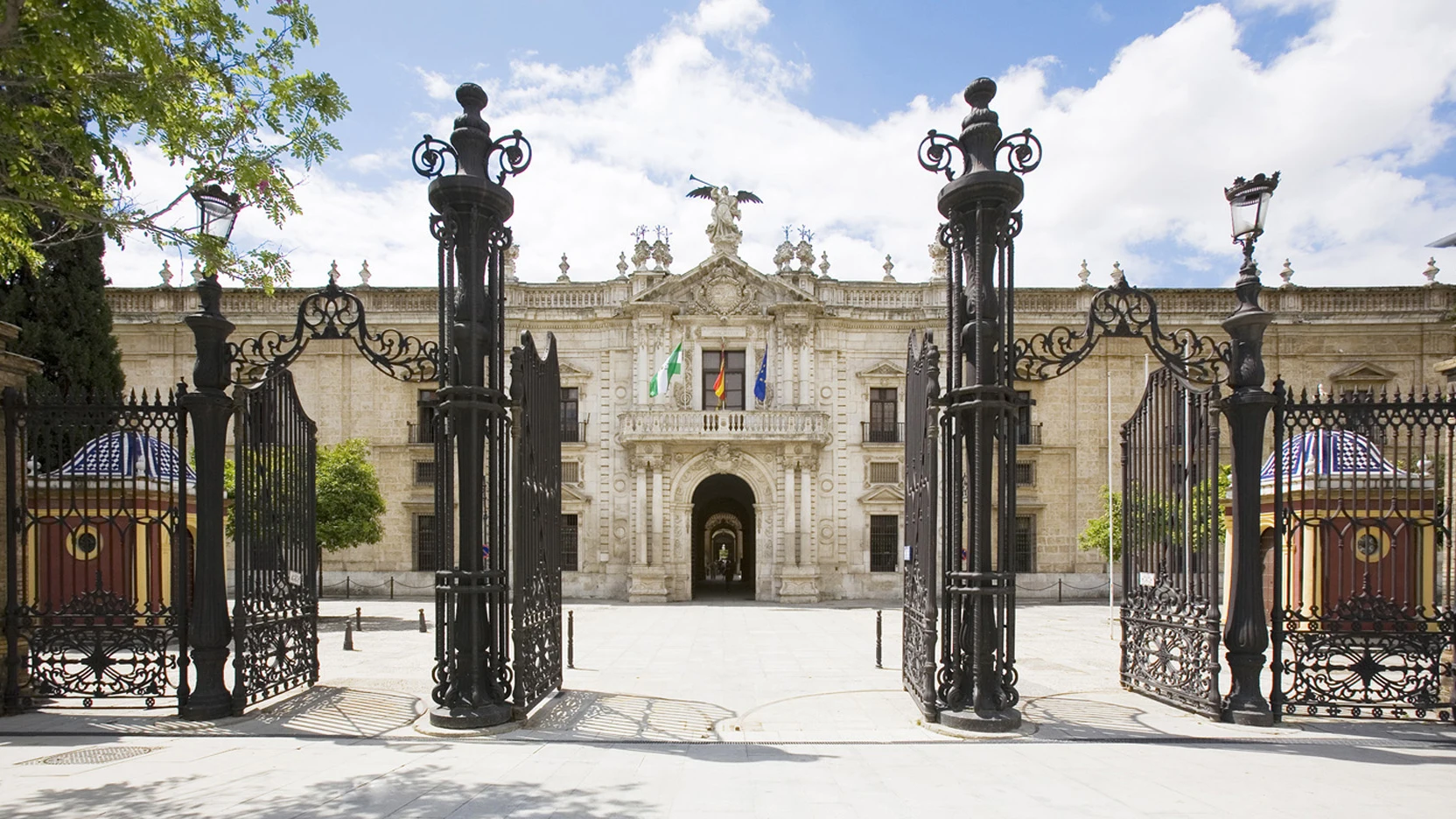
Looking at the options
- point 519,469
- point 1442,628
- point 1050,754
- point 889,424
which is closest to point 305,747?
point 519,469

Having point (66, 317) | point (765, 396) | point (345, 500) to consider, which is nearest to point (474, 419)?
point (345, 500)

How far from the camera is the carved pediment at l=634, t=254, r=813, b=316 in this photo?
94.7 ft

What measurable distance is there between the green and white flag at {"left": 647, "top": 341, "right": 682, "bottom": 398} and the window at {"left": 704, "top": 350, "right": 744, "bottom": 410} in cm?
109

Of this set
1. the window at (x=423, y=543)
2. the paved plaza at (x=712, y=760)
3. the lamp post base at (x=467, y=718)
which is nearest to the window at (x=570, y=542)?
the window at (x=423, y=543)

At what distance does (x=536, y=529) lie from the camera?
A: 9.17 meters

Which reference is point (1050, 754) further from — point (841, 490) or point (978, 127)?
point (841, 490)

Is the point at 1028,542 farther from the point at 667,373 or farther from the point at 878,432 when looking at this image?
the point at 667,373

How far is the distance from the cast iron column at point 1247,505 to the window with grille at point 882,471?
67.7ft

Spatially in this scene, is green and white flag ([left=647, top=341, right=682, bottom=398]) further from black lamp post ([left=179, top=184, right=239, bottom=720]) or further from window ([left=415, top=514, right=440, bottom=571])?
black lamp post ([left=179, top=184, right=239, bottom=720])

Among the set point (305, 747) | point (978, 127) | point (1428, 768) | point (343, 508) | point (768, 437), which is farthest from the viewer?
point (768, 437)

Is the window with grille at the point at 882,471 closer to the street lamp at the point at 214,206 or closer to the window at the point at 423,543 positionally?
the window at the point at 423,543

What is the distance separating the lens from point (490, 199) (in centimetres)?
834

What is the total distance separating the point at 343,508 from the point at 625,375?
1017cm

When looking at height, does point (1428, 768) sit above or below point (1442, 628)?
below
